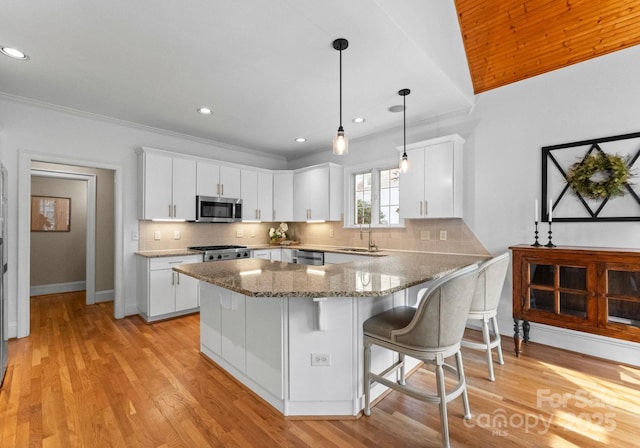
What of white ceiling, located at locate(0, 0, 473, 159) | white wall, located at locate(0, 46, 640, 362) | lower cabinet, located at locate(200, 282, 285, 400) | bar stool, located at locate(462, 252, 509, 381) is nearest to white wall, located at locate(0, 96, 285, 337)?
white wall, located at locate(0, 46, 640, 362)

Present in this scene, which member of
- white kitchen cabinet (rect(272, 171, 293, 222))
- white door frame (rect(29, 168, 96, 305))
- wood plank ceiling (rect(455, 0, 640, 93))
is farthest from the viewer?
white kitchen cabinet (rect(272, 171, 293, 222))

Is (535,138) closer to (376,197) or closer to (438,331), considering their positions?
(376,197)

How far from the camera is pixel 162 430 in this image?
1.77 metres

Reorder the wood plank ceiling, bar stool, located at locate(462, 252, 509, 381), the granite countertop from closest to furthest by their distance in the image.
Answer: the granite countertop, bar stool, located at locate(462, 252, 509, 381), the wood plank ceiling

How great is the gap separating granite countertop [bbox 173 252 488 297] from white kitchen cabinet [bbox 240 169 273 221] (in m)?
2.51

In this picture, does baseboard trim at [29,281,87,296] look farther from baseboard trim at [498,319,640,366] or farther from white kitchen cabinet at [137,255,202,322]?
baseboard trim at [498,319,640,366]

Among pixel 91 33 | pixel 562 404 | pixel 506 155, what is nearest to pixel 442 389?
pixel 562 404

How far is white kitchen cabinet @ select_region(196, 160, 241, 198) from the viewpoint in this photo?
441 cm

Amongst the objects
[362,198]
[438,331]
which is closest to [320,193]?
[362,198]

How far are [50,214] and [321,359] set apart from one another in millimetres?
5989

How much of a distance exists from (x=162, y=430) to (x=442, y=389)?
165cm

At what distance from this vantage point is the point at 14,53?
2398mm

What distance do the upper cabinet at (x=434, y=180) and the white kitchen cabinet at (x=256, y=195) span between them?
2.45 m

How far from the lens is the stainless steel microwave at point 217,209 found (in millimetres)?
4382
